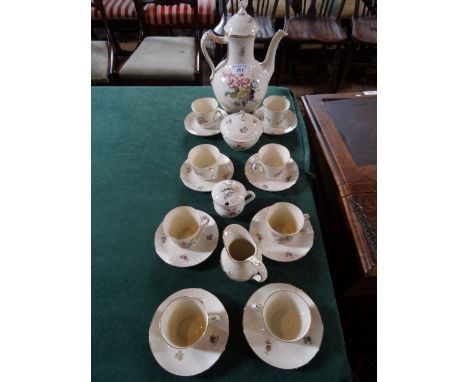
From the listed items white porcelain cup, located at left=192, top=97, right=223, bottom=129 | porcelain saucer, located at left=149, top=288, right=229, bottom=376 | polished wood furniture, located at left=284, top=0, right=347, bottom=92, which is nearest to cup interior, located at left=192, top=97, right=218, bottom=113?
white porcelain cup, located at left=192, top=97, right=223, bottom=129

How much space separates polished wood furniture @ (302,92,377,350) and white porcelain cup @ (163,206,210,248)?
374mm

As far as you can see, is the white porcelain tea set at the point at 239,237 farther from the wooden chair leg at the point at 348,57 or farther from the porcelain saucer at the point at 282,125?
the wooden chair leg at the point at 348,57

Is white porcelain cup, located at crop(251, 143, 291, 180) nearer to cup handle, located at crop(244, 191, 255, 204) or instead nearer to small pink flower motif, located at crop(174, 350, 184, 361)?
cup handle, located at crop(244, 191, 255, 204)

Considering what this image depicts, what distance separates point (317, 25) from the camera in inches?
76.9

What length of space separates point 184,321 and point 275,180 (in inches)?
16.0

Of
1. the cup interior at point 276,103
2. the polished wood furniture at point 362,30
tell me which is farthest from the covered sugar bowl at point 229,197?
the polished wood furniture at point 362,30

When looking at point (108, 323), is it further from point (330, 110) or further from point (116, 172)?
point (330, 110)

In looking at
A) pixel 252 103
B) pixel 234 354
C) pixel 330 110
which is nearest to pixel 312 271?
pixel 234 354

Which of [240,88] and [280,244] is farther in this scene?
[240,88]

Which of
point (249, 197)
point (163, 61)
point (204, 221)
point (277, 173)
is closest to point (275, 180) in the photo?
point (277, 173)

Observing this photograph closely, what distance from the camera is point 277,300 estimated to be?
21.2 inches

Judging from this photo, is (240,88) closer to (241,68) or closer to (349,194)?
(241,68)

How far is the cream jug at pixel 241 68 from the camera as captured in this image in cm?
77

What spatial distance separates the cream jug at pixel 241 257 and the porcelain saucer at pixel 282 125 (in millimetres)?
433
